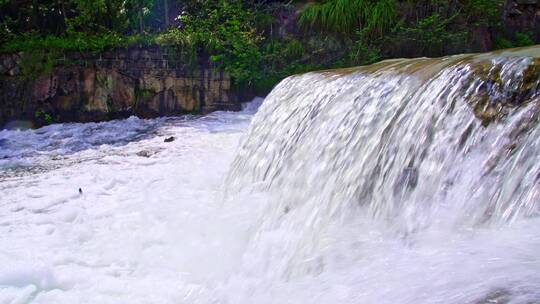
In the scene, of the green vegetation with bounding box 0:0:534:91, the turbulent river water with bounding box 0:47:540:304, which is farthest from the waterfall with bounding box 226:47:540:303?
the green vegetation with bounding box 0:0:534:91

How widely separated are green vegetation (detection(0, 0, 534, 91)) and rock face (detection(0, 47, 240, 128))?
0.58ft

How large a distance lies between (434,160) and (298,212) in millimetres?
827

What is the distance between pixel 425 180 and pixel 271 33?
7.36 m

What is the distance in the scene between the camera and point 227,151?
5430 millimetres

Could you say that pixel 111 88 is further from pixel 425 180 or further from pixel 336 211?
pixel 425 180

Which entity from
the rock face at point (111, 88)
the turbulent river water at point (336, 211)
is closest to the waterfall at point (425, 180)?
the turbulent river water at point (336, 211)

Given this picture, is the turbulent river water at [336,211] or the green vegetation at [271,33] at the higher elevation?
the green vegetation at [271,33]

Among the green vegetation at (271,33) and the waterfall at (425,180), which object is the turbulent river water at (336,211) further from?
the green vegetation at (271,33)

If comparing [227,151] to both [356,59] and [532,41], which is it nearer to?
[356,59]

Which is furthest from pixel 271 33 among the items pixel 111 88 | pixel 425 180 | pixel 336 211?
pixel 425 180

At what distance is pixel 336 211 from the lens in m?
2.52

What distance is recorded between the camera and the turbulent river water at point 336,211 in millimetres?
1709

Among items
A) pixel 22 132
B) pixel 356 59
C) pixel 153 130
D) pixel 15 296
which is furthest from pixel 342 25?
pixel 15 296

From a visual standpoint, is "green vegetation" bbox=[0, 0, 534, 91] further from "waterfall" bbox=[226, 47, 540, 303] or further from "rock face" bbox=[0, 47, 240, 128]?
"waterfall" bbox=[226, 47, 540, 303]
